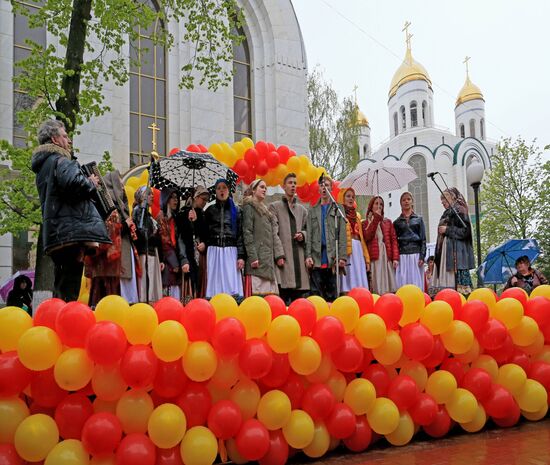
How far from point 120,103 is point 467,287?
35.4 feet

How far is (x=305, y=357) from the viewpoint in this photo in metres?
3.91

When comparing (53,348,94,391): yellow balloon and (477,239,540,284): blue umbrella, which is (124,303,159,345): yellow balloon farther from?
(477,239,540,284): blue umbrella

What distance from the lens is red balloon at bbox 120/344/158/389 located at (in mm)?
3400

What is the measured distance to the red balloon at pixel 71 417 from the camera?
3.42m

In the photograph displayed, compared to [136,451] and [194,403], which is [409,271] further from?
[136,451]

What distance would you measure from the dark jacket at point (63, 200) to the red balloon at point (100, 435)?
168 centimetres

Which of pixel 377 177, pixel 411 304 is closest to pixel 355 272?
pixel 377 177

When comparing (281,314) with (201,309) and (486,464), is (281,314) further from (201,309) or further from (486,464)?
(486,464)

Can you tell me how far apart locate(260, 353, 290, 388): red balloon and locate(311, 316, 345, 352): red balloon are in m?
0.28

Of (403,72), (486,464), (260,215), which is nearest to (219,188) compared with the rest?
(260,215)

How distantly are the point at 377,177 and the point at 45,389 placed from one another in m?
6.88

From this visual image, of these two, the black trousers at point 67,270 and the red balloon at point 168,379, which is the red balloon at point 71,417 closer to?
the red balloon at point 168,379

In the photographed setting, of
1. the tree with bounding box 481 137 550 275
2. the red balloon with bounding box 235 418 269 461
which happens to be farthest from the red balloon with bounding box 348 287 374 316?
the tree with bounding box 481 137 550 275

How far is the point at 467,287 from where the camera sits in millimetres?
8055
